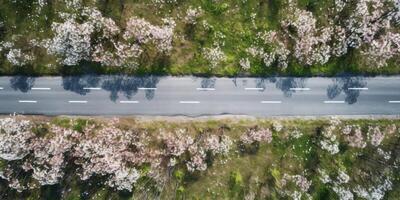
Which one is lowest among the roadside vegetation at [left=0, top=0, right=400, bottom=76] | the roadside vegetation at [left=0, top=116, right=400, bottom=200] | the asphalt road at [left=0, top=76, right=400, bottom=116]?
the roadside vegetation at [left=0, top=116, right=400, bottom=200]

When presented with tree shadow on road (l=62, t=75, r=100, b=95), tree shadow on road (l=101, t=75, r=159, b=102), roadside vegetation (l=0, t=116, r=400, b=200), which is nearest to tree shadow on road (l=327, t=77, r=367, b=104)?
roadside vegetation (l=0, t=116, r=400, b=200)

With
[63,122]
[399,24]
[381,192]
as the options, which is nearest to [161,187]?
[63,122]

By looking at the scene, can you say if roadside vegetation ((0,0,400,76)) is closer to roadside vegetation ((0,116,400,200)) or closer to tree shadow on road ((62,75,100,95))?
tree shadow on road ((62,75,100,95))

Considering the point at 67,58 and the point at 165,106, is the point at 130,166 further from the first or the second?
the point at 67,58

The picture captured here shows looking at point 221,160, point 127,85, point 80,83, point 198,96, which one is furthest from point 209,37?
point 80,83

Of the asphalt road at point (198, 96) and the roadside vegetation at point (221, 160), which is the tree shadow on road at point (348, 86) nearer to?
the asphalt road at point (198, 96)

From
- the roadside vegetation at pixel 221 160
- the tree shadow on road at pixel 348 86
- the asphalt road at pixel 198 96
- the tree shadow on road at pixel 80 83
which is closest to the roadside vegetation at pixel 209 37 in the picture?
the tree shadow on road at pixel 80 83
